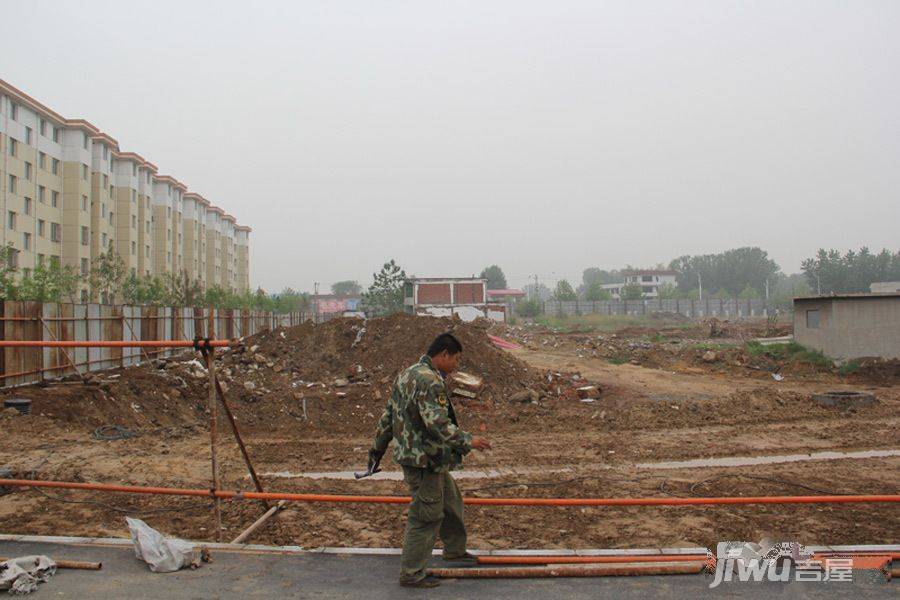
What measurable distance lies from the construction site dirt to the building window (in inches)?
52.6

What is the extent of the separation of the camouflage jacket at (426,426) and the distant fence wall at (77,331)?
281 inches

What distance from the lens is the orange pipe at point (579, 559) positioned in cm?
481

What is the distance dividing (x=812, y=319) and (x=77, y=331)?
2284cm

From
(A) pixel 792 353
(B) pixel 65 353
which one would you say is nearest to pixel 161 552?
(B) pixel 65 353

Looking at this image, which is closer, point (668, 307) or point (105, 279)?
point (105, 279)

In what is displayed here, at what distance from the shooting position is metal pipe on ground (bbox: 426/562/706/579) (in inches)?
179

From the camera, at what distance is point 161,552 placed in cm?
475

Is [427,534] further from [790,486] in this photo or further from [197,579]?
[790,486]

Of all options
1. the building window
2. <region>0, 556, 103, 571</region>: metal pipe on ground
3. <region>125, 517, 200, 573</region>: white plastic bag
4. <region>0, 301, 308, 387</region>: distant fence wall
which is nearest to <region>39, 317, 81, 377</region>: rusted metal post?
<region>0, 301, 308, 387</region>: distant fence wall

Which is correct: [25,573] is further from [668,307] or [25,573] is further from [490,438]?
[668,307]

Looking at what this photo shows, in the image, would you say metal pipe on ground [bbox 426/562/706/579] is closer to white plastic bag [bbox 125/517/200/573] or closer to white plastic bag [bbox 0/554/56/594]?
white plastic bag [bbox 125/517/200/573]

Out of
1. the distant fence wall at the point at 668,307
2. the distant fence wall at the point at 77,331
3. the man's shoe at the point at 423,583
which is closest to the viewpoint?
the man's shoe at the point at 423,583

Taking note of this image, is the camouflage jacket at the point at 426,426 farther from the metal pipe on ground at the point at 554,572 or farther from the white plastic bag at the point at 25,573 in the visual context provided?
the white plastic bag at the point at 25,573

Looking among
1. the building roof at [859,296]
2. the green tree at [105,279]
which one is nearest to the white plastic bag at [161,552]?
the building roof at [859,296]
